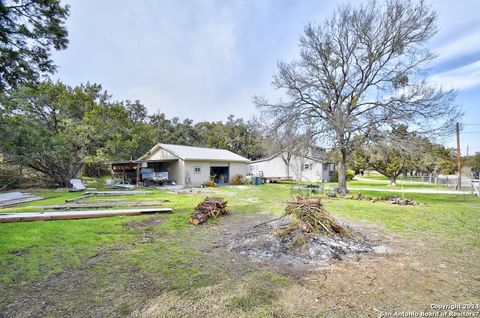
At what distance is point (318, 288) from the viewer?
3223 mm

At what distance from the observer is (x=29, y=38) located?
343 inches

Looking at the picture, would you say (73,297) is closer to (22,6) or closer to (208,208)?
(208,208)

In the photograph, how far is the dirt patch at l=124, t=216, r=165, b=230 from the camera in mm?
6543

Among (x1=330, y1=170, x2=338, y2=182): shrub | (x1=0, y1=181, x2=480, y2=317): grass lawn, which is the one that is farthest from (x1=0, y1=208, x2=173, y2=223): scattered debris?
(x1=330, y1=170, x2=338, y2=182): shrub

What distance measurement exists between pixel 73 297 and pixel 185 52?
42.3ft

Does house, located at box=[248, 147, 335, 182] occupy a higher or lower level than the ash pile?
higher

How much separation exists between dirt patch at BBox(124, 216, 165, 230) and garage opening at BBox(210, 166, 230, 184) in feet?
48.7

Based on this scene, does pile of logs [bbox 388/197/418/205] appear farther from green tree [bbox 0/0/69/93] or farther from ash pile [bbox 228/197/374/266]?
green tree [bbox 0/0/69/93]

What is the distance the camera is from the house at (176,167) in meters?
19.2

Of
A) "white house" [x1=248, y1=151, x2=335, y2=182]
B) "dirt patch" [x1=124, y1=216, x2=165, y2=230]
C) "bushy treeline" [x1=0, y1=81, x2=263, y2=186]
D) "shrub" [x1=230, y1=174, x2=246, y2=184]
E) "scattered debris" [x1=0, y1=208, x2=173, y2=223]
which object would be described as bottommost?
"dirt patch" [x1=124, y1=216, x2=165, y2=230]

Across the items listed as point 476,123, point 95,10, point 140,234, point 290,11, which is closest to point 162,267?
point 140,234

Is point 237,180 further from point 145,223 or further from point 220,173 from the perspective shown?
point 145,223

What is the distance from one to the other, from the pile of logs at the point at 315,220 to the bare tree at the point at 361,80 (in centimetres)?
827

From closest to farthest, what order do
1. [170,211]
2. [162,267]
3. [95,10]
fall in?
[162,267] < [170,211] < [95,10]
